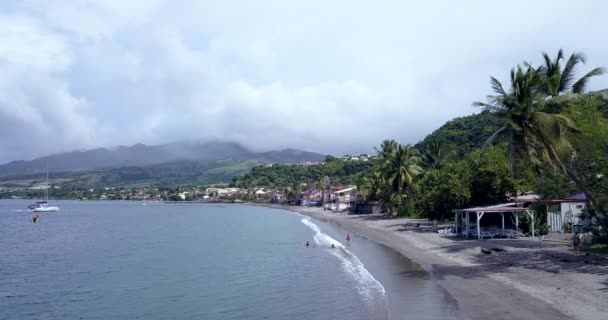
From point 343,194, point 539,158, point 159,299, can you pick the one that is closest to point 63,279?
point 159,299

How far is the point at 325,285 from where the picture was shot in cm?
2369

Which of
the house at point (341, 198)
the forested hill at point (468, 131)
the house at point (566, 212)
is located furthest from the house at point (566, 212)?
the house at point (341, 198)

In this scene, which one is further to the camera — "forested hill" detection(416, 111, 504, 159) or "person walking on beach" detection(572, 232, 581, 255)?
"forested hill" detection(416, 111, 504, 159)

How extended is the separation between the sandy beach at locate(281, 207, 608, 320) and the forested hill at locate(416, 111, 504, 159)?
65633 mm

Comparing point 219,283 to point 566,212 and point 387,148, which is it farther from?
point 387,148

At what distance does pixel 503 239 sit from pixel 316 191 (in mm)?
118763

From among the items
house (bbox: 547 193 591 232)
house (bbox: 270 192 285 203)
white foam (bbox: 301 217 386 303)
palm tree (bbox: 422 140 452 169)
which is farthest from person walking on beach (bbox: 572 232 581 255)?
house (bbox: 270 192 285 203)

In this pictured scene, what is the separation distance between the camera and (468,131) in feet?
356

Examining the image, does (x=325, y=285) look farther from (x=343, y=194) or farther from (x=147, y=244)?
(x=343, y=194)

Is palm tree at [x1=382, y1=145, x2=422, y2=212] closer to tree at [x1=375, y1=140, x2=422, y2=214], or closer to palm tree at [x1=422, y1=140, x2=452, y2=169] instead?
tree at [x1=375, y1=140, x2=422, y2=214]

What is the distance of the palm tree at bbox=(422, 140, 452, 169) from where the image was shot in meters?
66.6

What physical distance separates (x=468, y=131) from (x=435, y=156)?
44.7 meters

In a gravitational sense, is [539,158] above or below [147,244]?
above

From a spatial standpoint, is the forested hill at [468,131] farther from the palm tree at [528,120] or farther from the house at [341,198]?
the palm tree at [528,120]
